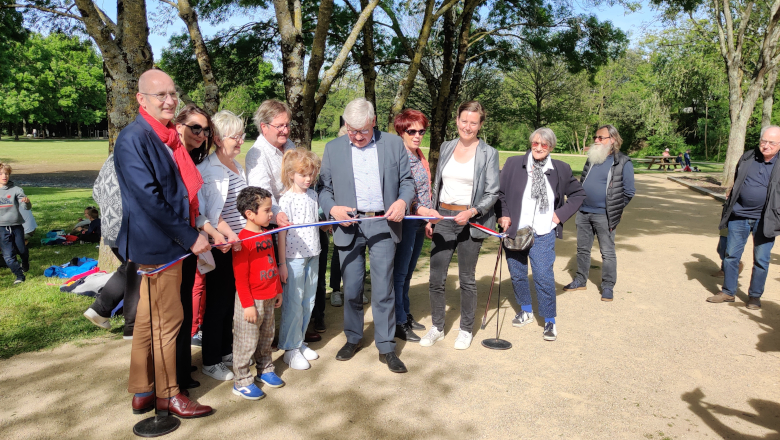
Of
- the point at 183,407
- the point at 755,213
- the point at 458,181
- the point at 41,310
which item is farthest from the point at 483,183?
the point at 41,310

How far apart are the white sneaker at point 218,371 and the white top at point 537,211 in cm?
292

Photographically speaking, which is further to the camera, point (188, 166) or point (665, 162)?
point (665, 162)

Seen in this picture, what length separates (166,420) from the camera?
3.32 meters

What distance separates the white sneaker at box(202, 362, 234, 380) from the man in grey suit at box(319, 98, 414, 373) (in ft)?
3.07

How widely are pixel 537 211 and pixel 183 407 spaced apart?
3453mm

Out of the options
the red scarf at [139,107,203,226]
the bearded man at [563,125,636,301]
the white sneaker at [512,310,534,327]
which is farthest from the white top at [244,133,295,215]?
the bearded man at [563,125,636,301]

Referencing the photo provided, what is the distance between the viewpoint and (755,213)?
6.05 meters

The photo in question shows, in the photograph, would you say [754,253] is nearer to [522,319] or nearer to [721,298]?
[721,298]

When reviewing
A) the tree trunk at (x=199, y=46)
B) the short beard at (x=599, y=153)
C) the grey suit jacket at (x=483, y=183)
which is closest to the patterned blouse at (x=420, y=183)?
the grey suit jacket at (x=483, y=183)

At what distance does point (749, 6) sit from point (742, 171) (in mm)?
14127

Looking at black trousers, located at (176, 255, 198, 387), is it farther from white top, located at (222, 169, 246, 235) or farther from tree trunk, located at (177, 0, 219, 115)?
tree trunk, located at (177, 0, 219, 115)

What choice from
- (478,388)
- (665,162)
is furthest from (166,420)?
(665,162)

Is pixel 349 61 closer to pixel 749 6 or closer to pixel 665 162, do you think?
pixel 749 6

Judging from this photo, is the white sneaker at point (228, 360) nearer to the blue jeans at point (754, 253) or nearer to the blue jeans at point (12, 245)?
the blue jeans at point (12, 245)
